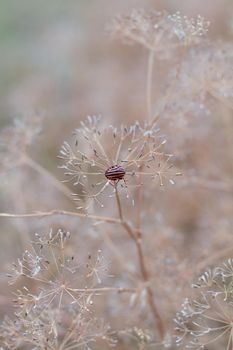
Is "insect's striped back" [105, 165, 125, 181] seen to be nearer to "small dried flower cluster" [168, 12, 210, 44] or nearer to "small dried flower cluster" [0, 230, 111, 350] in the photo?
"small dried flower cluster" [0, 230, 111, 350]

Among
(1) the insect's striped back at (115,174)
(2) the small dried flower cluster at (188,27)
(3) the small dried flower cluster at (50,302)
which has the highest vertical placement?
(2) the small dried flower cluster at (188,27)

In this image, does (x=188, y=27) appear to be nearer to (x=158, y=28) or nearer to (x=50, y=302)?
(x=158, y=28)

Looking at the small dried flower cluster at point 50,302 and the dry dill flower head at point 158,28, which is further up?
the dry dill flower head at point 158,28

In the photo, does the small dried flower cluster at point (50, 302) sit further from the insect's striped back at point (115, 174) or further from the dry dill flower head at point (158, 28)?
the dry dill flower head at point (158, 28)

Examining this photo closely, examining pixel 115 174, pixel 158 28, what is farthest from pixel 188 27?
pixel 115 174

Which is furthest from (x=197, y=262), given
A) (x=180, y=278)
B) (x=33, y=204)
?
(x=33, y=204)

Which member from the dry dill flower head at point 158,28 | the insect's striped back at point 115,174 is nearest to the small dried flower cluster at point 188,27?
the dry dill flower head at point 158,28

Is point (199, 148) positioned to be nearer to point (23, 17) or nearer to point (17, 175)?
point (17, 175)

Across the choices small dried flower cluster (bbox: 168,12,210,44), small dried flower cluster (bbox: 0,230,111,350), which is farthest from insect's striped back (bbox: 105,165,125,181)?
small dried flower cluster (bbox: 168,12,210,44)
